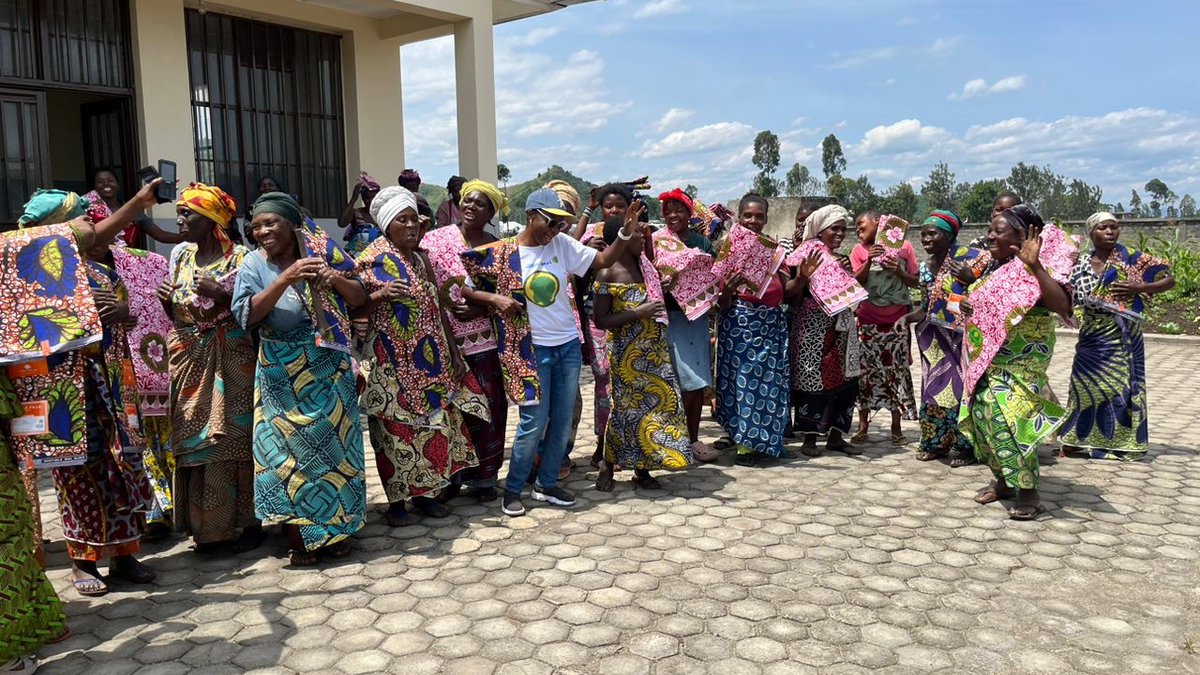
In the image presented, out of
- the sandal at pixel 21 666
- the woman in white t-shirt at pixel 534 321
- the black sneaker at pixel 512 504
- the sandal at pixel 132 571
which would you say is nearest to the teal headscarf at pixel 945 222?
the woman in white t-shirt at pixel 534 321

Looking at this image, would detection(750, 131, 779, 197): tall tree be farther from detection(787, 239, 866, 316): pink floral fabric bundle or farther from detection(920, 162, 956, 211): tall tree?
detection(787, 239, 866, 316): pink floral fabric bundle

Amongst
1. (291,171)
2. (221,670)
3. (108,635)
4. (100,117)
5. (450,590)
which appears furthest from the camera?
(291,171)

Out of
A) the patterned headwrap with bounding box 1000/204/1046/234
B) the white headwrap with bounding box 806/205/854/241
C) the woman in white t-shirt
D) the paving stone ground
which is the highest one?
the white headwrap with bounding box 806/205/854/241

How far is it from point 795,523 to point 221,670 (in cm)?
296

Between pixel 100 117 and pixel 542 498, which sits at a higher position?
pixel 100 117

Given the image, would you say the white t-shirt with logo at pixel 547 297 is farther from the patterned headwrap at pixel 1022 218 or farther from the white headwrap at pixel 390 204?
the patterned headwrap at pixel 1022 218

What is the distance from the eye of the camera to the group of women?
3.88 m

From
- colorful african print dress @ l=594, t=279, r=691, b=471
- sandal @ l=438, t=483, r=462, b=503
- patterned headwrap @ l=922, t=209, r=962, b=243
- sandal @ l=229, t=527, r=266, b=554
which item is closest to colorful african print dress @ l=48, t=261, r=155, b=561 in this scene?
sandal @ l=229, t=527, r=266, b=554

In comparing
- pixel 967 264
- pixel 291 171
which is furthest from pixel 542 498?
pixel 291 171

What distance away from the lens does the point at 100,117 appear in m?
10.1

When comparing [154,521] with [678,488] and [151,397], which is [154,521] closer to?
[151,397]

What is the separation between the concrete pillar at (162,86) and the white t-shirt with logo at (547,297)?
21.6 ft

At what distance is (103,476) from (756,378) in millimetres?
3951

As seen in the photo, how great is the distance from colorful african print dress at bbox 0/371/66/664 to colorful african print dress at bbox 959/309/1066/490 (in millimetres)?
4623
